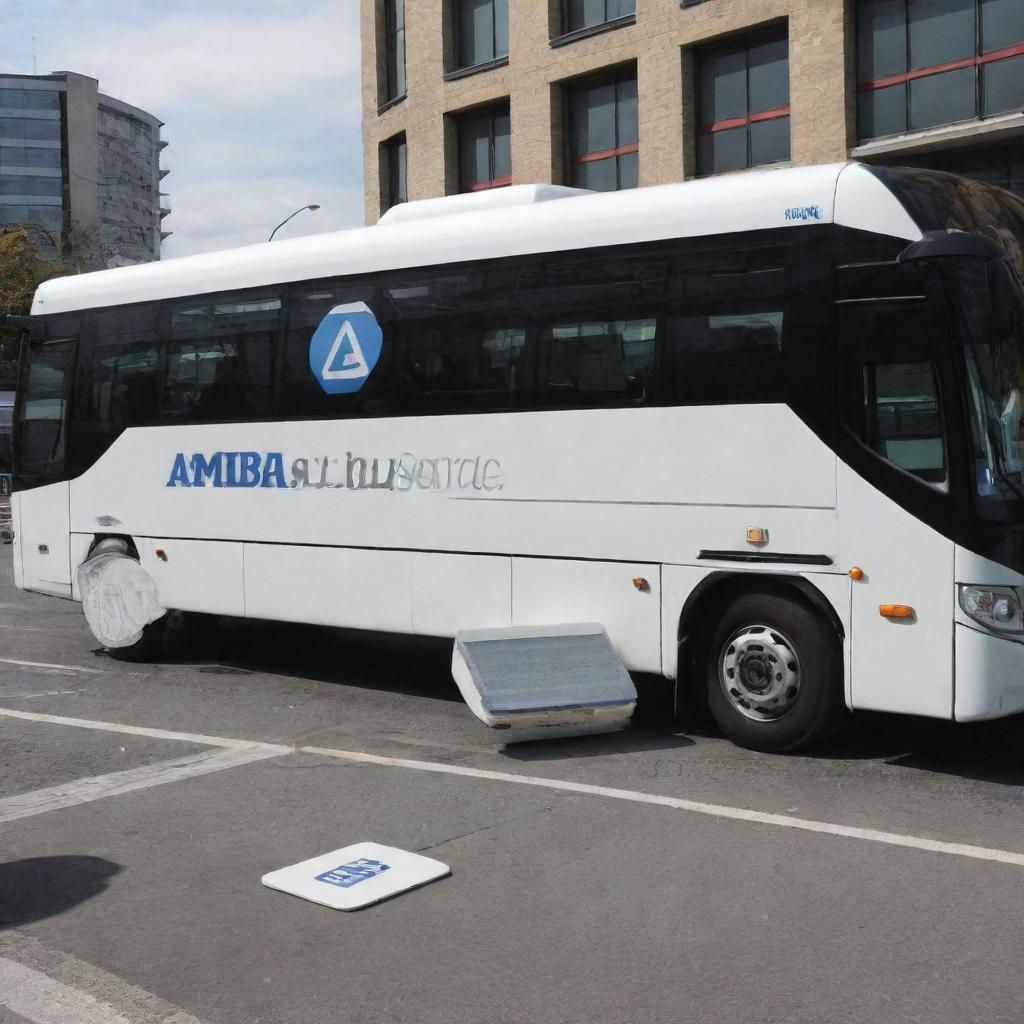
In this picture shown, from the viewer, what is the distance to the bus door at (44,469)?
12.5 metres

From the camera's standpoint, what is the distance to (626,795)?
7.10 metres

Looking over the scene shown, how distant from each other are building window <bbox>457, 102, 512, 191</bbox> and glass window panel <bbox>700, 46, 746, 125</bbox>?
564cm

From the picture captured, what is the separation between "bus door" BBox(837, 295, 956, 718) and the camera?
723 cm

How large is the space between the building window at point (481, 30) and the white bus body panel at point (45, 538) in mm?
21353

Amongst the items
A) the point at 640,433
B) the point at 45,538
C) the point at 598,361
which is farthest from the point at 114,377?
the point at 640,433

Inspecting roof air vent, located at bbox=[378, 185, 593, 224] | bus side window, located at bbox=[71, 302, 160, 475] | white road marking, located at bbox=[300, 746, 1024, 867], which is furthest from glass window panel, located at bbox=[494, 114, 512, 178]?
white road marking, located at bbox=[300, 746, 1024, 867]

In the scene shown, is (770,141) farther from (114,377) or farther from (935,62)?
(114,377)

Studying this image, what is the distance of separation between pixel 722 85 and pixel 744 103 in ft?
2.34

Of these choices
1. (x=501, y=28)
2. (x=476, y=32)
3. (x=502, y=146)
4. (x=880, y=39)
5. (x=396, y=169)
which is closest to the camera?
(x=880, y=39)

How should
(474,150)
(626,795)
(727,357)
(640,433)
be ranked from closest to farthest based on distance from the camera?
(626,795)
(727,357)
(640,433)
(474,150)

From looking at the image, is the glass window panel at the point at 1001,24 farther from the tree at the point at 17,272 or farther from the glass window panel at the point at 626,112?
the tree at the point at 17,272

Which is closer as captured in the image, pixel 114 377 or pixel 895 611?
pixel 895 611

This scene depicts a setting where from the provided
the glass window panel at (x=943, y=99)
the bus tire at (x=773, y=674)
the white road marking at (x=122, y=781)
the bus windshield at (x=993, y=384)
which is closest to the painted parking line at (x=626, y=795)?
the white road marking at (x=122, y=781)

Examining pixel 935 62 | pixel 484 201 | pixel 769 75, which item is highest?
pixel 769 75
